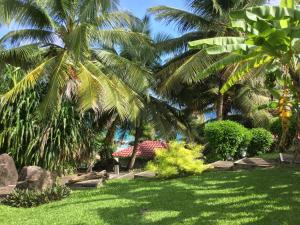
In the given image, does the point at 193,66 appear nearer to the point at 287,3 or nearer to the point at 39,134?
the point at 39,134

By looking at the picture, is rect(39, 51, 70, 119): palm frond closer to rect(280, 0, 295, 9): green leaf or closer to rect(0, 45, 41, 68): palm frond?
rect(0, 45, 41, 68): palm frond

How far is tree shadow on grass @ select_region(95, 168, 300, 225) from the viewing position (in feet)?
26.8

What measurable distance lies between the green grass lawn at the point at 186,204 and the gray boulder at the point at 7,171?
11.2 feet

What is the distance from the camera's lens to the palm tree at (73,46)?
47.4 feet

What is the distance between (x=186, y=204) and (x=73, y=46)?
6365mm

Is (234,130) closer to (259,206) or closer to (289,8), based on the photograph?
(259,206)

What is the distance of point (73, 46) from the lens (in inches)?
538

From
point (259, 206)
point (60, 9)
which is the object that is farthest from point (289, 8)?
point (60, 9)

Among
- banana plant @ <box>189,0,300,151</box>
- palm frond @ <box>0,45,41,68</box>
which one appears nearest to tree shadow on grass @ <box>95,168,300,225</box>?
banana plant @ <box>189,0,300,151</box>

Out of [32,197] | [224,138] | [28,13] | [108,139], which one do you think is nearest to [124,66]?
[28,13]

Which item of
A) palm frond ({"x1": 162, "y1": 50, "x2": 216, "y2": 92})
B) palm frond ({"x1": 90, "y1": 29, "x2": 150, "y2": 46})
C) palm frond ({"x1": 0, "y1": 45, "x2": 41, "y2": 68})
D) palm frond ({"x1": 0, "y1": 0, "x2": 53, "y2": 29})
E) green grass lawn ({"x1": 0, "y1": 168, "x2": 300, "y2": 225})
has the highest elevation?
palm frond ({"x1": 0, "y1": 0, "x2": 53, "y2": 29})

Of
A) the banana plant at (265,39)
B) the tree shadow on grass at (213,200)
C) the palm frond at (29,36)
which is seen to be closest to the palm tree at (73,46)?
the palm frond at (29,36)

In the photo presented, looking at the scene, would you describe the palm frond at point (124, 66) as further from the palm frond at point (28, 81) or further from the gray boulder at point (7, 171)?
the gray boulder at point (7, 171)

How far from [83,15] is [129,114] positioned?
151 inches
